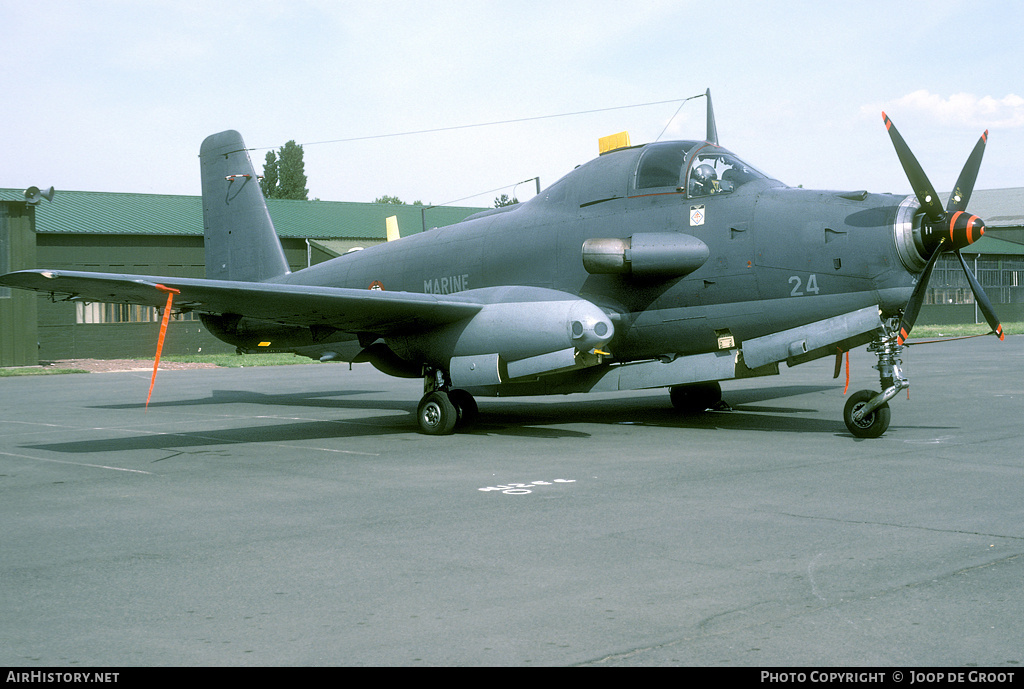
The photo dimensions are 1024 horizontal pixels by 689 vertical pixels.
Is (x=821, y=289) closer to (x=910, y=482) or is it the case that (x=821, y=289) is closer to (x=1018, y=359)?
(x=910, y=482)

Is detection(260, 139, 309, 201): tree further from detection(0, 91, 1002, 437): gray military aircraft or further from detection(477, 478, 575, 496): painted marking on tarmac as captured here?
detection(477, 478, 575, 496): painted marking on tarmac

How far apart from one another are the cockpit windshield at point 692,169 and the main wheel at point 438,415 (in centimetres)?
402

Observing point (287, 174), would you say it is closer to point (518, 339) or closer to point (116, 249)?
point (116, 249)

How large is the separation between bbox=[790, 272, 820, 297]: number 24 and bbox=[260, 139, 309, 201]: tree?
8954 cm

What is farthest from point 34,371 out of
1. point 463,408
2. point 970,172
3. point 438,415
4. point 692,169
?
point 970,172

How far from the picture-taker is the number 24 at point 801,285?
1106 centimetres

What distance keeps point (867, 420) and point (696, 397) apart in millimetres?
4299

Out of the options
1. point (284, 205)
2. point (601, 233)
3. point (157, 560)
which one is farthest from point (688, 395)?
point (284, 205)

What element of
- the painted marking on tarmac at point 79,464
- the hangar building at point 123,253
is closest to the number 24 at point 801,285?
the painted marking on tarmac at point 79,464

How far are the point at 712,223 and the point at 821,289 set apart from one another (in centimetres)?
166

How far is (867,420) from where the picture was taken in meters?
11.1

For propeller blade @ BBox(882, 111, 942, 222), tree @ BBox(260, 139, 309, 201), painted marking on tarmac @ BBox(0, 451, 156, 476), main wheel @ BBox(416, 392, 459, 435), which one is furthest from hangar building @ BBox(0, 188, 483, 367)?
tree @ BBox(260, 139, 309, 201)

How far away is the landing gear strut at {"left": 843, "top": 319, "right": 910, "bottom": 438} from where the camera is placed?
10.9 metres

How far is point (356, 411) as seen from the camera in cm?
1700
